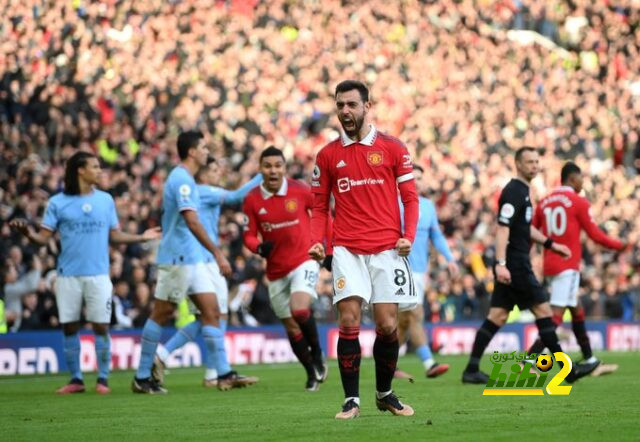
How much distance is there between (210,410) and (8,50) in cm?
1623

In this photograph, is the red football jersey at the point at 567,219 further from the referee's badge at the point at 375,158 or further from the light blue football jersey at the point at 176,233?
the referee's badge at the point at 375,158

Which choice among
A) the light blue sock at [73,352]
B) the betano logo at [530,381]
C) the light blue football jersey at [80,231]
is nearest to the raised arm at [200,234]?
the light blue football jersey at [80,231]

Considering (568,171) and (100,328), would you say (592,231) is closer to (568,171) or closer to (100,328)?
(568,171)

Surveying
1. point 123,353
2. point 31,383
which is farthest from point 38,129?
point 31,383

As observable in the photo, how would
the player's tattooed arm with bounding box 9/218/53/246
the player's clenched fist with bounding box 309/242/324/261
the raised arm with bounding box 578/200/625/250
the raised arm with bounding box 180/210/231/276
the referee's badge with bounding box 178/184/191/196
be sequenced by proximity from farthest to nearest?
the raised arm with bounding box 578/200/625/250 → the referee's badge with bounding box 178/184/191/196 → the player's tattooed arm with bounding box 9/218/53/246 → the raised arm with bounding box 180/210/231/276 → the player's clenched fist with bounding box 309/242/324/261

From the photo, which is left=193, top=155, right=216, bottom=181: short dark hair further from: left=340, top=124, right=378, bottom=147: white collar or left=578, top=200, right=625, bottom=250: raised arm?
left=340, top=124, right=378, bottom=147: white collar

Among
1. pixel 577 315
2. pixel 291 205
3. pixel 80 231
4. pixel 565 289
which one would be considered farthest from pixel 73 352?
pixel 577 315

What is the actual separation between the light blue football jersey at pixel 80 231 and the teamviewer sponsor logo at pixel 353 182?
490 centimetres

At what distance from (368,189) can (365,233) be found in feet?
1.09

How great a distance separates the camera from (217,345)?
1378 cm

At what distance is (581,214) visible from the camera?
15234 millimetres

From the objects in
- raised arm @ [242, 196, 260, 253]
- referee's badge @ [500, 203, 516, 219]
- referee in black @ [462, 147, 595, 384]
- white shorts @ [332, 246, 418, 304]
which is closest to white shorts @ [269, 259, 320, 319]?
raised arm @ [242, 196, 260, 253]

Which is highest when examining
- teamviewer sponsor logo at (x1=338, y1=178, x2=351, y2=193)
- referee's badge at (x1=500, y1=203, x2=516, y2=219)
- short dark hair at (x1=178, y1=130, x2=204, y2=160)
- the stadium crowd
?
the stadium crowd

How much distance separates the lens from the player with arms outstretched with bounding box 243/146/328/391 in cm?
1368
